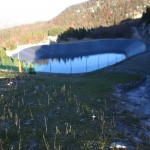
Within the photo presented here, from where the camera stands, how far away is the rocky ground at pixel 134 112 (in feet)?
82.2

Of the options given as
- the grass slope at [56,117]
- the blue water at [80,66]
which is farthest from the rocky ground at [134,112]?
the blue water at [80,66]

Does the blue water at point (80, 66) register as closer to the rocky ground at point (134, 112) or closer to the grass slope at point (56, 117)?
the rocky ground at point (134, 112)

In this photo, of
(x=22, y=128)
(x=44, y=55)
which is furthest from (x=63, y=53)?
(x=22, y=128)

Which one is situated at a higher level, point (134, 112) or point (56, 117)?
point (56, 117)

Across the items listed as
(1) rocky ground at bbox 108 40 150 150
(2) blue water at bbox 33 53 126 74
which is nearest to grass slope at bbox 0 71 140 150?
(1) rocky ground at bbox 108 40 150 150

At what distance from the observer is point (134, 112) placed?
1347 inches

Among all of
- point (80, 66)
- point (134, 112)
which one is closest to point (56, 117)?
point (134, 112)

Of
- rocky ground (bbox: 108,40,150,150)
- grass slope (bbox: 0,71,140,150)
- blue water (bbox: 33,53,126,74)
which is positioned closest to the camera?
grass slope (bbox: 0,71,140,150)

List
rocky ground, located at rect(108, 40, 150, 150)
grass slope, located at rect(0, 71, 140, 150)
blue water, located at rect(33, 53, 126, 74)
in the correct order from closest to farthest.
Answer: grass slope, located at rect(0, 71, 140, 150), rocky ground, located at rect(108, 40, 150, 150), blue water, located at rect(33, 53, 126, 74)

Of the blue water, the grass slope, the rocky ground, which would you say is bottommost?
the blue water

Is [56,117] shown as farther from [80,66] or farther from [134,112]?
[80,66]

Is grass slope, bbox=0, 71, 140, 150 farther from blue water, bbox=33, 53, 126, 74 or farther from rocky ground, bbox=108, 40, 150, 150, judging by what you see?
blue water, bbox=33, 53, 126, 74

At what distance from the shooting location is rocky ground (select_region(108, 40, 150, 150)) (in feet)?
82.2

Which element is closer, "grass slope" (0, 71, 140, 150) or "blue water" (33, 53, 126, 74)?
"grass slope" (0, 71, 140, 150)
